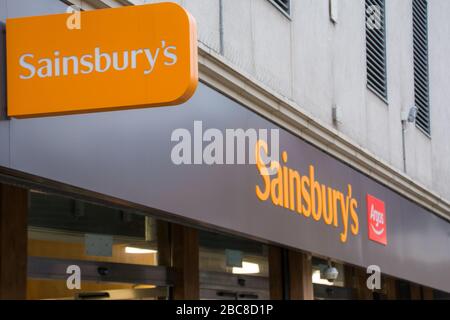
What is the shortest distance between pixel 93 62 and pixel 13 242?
2320 millimetres

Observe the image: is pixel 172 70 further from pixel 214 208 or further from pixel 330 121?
pixel 330 121

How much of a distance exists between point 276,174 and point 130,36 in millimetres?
4317

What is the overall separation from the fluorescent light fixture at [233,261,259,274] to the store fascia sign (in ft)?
3.63

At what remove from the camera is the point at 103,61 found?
7.07 metres

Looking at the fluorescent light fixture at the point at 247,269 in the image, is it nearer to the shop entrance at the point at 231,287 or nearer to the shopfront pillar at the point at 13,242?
the shop entrance at the point at 231,287

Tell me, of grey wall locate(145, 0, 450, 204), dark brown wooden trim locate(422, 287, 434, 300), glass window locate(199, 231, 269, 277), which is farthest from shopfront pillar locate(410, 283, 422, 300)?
glass window locate(199, 231, 269, 277)

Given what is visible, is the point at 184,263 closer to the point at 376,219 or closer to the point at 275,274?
the point at 275,274

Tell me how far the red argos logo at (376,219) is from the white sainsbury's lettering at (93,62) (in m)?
7.56

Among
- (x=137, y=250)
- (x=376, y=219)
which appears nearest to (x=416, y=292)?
(x=376, y=219)

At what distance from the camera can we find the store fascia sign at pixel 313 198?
35.8 feet

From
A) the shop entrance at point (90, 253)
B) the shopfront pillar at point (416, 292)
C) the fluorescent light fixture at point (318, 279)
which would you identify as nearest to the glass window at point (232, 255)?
the shop entrance at point (90, 253)
